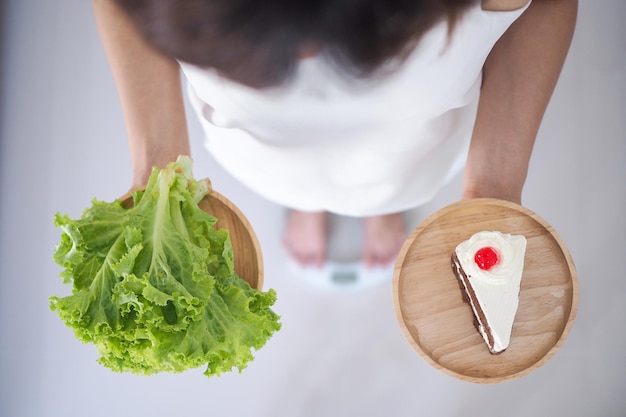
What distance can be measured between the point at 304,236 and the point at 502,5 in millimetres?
521

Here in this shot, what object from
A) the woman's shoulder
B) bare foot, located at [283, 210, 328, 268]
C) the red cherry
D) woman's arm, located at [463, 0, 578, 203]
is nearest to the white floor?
bare foot, located at [283, 210, 328, 268]

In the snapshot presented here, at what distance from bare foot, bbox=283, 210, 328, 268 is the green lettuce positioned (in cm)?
28

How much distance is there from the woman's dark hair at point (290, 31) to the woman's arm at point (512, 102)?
0.23 metres

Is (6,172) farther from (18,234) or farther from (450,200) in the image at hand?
(450,200)

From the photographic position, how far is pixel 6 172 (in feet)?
3.69

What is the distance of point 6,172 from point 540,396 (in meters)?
1.00

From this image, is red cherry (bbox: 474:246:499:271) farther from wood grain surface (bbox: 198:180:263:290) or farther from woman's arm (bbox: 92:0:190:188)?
woman's arm (bbox: 92:0:190:188)

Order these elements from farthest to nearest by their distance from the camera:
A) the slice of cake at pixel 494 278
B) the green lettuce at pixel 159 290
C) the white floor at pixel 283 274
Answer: the white floor at pixel 283 274 < the slice of cake at pixel 494 278 < the green lettuce at pixel 159 290

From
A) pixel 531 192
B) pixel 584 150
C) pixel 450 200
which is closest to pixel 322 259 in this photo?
pixel 450 200

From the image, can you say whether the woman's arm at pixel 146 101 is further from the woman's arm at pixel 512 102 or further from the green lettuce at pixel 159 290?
the woman's arm at pixel 512 102

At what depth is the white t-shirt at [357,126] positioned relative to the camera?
770 millimetres

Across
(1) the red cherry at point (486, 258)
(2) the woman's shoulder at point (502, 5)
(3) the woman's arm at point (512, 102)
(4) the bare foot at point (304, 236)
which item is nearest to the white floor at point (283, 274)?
(4) the bare foot at point (304, 236)

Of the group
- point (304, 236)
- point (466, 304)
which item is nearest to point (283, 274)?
point (304, 236)

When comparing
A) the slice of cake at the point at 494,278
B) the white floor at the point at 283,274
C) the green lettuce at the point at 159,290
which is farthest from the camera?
the white floor at the point at 283,274
